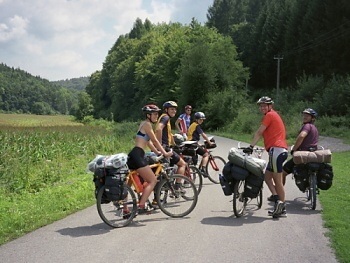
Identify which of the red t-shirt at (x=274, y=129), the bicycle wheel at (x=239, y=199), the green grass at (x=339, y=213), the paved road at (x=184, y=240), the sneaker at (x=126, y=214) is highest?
the red t-shirt at (x=274, y=129)

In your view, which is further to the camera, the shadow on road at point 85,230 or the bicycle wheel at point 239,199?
the bicycle wheel at point 239,199

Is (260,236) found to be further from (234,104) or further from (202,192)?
(234,104)

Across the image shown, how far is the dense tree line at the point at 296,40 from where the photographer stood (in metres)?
46.8

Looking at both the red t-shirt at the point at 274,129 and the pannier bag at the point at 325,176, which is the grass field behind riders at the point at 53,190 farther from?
the red t-shirt at the point at 274,129

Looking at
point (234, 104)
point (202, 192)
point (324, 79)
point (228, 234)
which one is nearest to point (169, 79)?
point (234, 104)

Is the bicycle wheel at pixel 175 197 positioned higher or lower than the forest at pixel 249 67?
lower

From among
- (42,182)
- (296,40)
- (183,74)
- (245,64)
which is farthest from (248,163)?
(245,64)

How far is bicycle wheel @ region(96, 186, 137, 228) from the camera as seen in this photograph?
6812 mm

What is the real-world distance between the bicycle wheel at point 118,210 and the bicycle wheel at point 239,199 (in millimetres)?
1793

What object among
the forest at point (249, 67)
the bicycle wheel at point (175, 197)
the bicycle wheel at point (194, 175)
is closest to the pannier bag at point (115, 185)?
the bicycle wheel at point (175, 197)

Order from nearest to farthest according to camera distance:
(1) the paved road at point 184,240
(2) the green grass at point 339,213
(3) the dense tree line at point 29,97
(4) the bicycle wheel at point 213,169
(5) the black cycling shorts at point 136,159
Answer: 1. (1) the paved road at point 184,240
2. (2) the green grass at point 339,213
3. (5) the black cycling shorts at point 136,159
4. (4) the bicycle wheel at point 213,169
5. (3) the dense tree line at point 29,97

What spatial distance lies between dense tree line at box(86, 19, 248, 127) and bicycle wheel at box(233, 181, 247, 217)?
116 feet

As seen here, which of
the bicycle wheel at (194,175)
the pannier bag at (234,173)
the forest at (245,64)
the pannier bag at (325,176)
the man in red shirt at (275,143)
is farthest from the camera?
the forest at (245,64)

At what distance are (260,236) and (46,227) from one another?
349 centimetres
